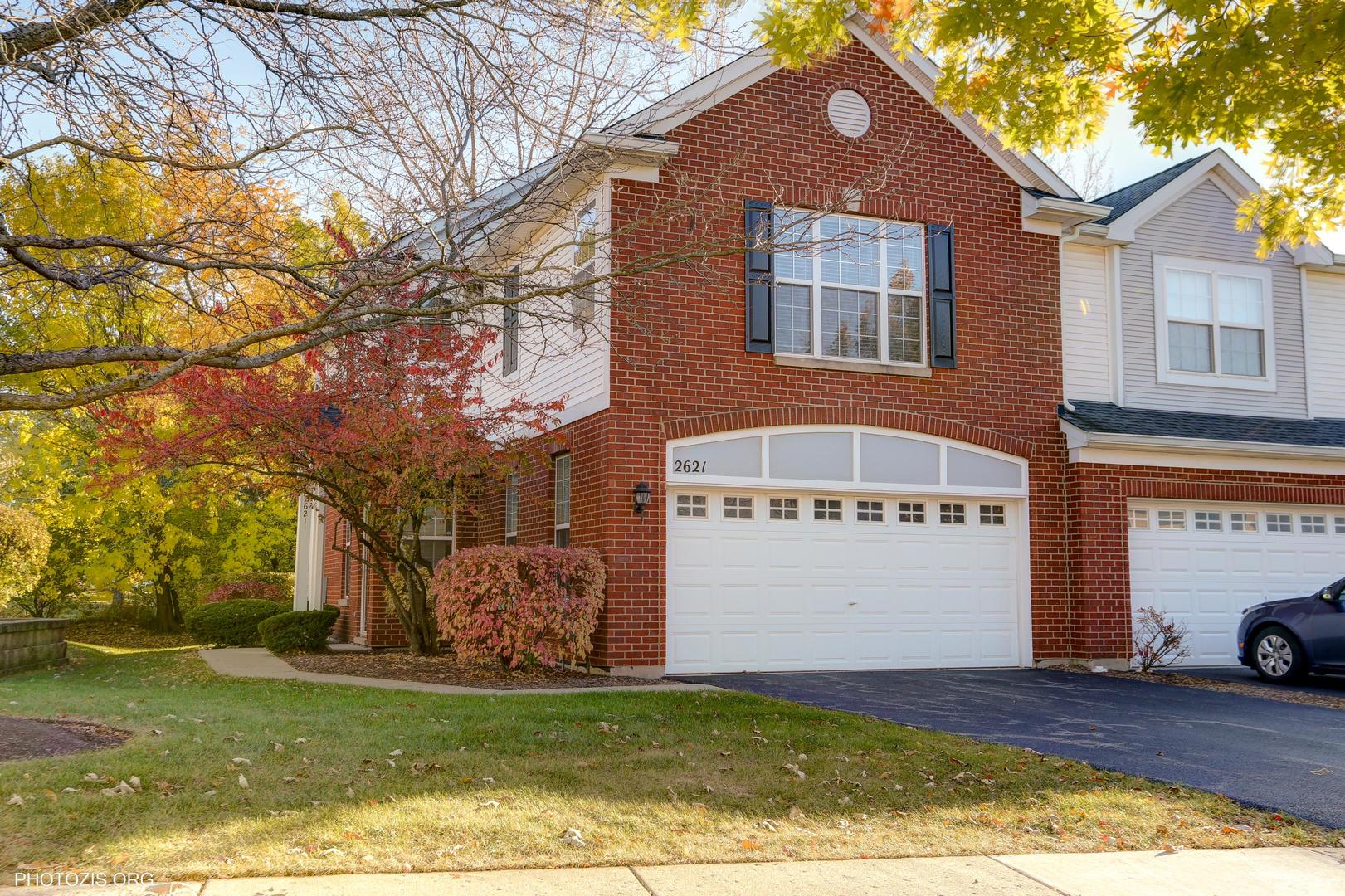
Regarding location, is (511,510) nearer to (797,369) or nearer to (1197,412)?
(797,369)

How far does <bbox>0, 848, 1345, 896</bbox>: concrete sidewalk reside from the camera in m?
5.00

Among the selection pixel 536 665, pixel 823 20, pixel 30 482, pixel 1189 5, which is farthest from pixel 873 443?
pixel 30 482

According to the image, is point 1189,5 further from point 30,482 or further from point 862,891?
point 30,482

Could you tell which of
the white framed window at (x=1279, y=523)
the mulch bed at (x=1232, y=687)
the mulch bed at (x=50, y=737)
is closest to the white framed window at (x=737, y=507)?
the mulch bed at (x=1232, y=687)

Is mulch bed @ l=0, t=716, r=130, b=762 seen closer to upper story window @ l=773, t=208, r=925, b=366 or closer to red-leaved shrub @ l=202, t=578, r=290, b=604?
upper story window @ l=773, t=208, r=925, b=366

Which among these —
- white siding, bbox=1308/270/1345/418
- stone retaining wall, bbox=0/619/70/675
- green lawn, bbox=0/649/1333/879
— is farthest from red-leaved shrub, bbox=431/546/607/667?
white siding, bbox=1308/270/1345/418

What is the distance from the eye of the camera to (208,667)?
14.7 m

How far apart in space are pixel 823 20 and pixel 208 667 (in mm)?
11249

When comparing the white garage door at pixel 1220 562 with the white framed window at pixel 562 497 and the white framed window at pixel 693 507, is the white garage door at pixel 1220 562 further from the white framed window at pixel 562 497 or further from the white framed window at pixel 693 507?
the white framed window at pixel 562 497

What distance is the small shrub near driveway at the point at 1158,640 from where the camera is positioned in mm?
14930

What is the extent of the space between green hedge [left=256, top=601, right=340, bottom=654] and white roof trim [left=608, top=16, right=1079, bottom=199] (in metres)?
8.92

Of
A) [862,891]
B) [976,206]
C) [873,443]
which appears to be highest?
[976,206]

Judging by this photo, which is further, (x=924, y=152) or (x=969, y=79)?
(x=924, y=152)

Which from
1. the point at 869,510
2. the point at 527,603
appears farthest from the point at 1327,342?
the point at 527,603
